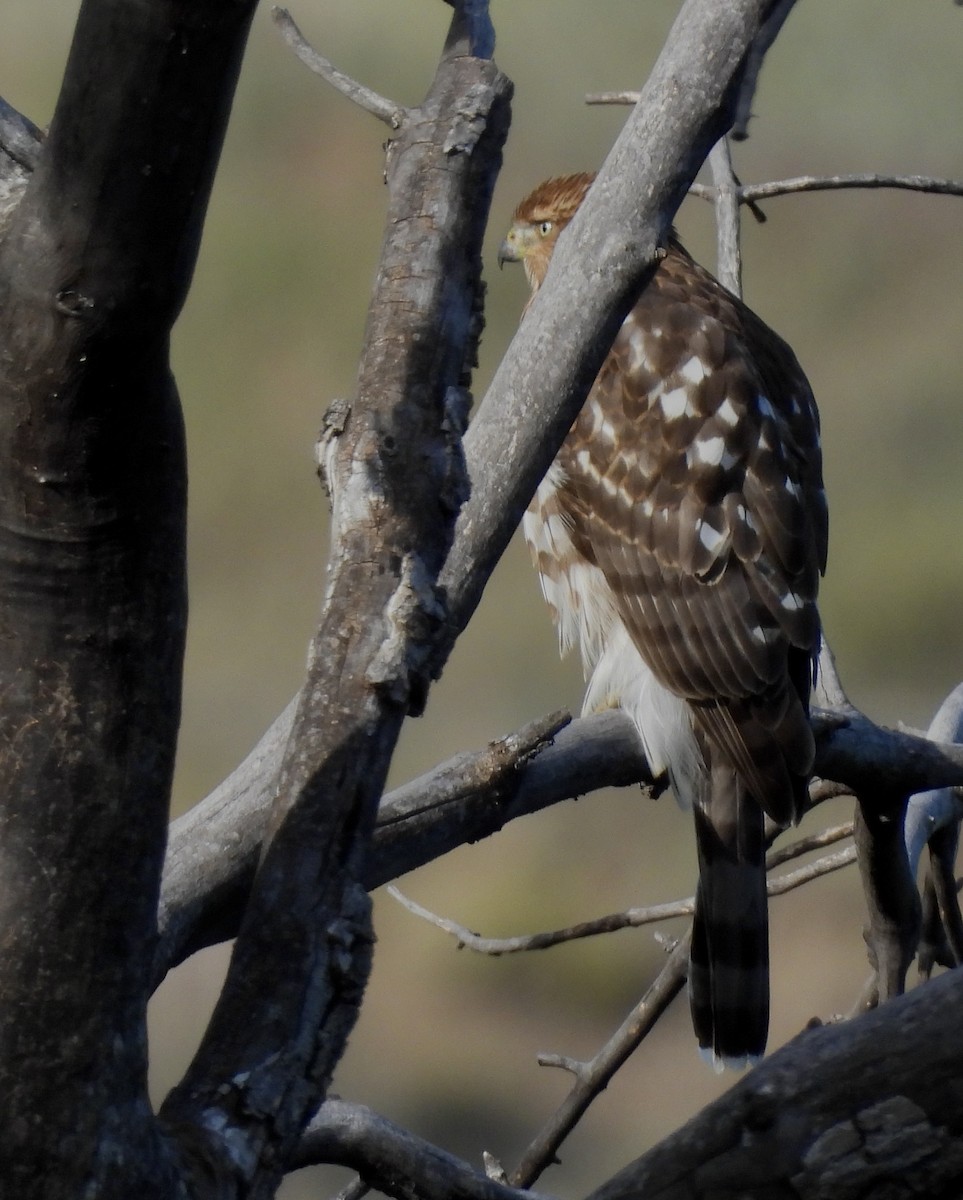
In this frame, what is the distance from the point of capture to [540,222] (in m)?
4.20

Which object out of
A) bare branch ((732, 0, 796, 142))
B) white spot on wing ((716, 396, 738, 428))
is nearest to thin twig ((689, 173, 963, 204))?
bare branch ((732, 0, 796, 142))

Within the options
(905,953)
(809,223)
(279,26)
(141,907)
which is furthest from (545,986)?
(141,907)

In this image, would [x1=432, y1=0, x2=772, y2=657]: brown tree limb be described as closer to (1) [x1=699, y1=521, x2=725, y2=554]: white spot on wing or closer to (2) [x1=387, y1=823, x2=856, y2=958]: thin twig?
(2) [x1=387, y1=823, x2=856, y2=958]: thin twig

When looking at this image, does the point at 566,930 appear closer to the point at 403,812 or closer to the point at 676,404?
the point at 403,812

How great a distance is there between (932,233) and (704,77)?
11.8 m

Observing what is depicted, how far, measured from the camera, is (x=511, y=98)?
1604 mm

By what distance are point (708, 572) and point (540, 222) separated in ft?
4.41

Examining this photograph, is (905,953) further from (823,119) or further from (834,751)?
(823,119)

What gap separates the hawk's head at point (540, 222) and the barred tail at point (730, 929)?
1.65 metres

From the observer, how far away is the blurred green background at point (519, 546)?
9.48 meters

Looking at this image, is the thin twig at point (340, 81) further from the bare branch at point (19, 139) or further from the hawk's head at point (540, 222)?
the hawk's head at point (540, 222)

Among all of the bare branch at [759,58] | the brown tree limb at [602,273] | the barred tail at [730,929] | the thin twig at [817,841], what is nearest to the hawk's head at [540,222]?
the bare branch at [759,58]

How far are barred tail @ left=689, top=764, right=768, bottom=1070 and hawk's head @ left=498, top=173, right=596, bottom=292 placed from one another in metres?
1.65

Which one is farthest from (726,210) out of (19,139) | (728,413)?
(19,139)
